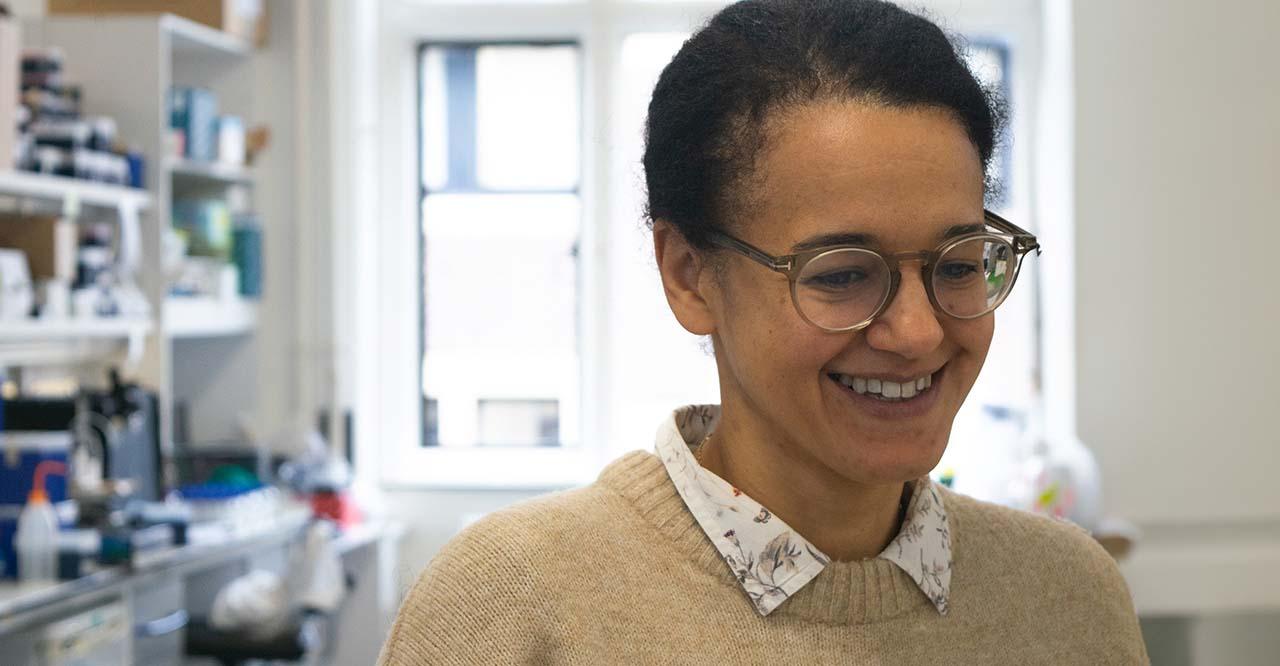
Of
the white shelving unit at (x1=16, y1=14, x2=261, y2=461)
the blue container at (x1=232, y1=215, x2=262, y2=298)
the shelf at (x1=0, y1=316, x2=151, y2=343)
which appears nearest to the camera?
the shelf at (x1=0, y1=316, x2=151, y2=343)

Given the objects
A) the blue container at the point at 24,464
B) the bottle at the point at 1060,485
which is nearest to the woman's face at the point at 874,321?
the blue container at the point at 24,464

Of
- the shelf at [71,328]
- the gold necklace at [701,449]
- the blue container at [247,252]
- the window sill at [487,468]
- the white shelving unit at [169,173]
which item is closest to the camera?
the gold necklace at [701,449]

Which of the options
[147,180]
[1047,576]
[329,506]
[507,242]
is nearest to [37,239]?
[147,180]

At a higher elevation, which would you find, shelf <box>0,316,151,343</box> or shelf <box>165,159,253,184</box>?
shelf <box>165,159,253,184</box>

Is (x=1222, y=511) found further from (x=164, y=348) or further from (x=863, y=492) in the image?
(x=863, y=492)

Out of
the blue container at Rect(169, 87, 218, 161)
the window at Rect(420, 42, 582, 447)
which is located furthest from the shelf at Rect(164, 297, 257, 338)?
the window at Rect(420, 42, 582, 447)

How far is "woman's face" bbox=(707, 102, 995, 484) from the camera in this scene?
3.15 ft

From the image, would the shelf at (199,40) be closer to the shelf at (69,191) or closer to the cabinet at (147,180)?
the cabinet at (147,180)

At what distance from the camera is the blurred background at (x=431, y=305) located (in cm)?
322

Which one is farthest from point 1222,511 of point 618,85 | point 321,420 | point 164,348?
point 164,348

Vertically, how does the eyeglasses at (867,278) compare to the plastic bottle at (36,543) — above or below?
above

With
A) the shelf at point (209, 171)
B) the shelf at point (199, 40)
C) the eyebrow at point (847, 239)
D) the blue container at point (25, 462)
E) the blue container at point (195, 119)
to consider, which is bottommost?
the blue container at point (25, 462)

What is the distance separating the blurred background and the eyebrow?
2.05m

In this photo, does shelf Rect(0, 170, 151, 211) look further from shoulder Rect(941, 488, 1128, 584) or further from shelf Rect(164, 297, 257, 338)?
shoulder Rect(941, 488, 1128, 584)
